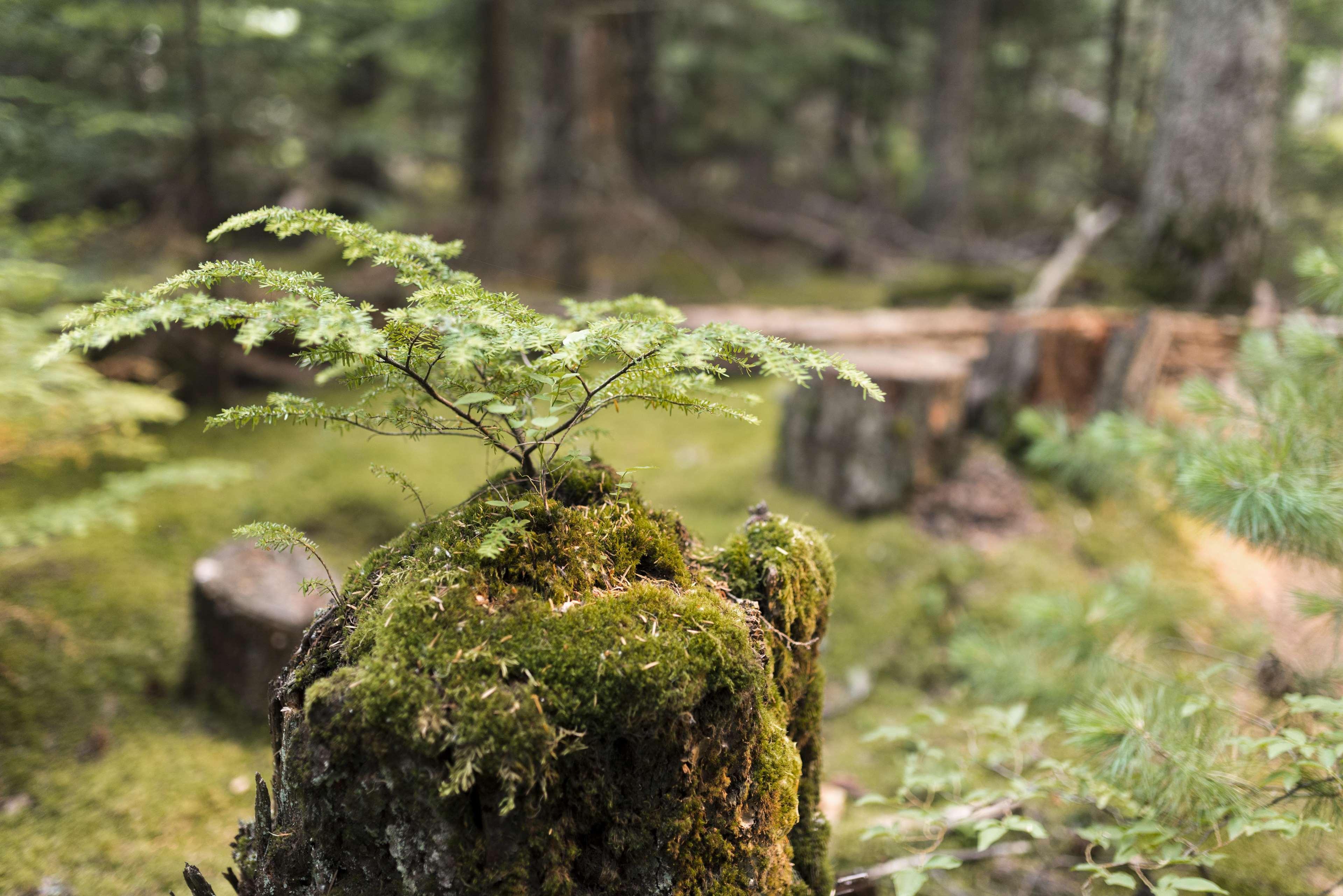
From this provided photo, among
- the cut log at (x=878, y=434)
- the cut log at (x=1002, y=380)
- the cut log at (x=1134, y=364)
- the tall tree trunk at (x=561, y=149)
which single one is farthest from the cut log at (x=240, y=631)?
the tall tree trunk at (x=561, y=149)

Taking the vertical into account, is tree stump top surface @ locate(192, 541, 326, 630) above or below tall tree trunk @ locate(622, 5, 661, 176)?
below

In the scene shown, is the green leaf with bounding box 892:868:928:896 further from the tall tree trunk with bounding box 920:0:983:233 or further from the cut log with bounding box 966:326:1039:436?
the tall tree trunk with bounding box 920:0:983:233

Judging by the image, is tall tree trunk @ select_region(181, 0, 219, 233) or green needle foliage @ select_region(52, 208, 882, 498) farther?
tall tree trunk @ select_region(181, 0, 219, 233)

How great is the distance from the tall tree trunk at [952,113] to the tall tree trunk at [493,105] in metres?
8.01

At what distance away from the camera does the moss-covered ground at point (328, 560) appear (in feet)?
9.65

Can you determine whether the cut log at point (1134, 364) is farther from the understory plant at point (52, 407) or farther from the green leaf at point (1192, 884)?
the understory plant at point (52, 407)

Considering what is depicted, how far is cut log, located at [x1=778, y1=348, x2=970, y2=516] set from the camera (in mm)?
5328

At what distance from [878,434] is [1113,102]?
26.7 feet

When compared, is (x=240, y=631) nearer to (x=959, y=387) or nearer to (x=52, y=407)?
(x=52, y=407)

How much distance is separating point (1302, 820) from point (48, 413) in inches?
220

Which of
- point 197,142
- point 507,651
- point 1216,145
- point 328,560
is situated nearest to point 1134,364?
point 1216,145

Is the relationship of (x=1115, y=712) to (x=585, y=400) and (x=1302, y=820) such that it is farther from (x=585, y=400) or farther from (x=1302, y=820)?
(x=585, y=400)

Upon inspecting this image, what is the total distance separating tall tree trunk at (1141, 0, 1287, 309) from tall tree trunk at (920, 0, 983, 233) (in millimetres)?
5864

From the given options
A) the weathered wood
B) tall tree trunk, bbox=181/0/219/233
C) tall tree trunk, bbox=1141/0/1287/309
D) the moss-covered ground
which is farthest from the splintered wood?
tall tree trunk, bbox=181/0/219/233
